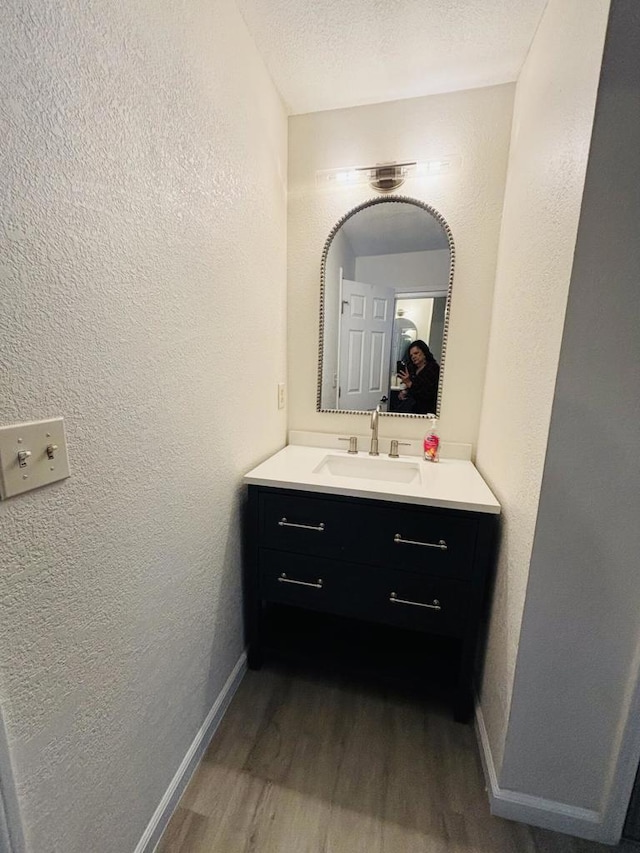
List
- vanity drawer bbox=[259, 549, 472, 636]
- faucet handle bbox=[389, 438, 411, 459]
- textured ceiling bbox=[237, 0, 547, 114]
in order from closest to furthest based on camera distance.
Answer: textured ceiling bbox=[237, 0, 547, 114]
vanity drawer bbox=[259, 549, 472, 636]
faucet handle bbox=[389, 438, 411, 459]

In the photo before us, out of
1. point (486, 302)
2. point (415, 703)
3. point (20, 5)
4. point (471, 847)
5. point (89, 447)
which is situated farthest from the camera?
point (486, 302)

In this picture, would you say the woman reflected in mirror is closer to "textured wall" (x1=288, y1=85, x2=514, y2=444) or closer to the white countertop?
"textured wall" (x1=288, y1=85, x2=514, y2=444)

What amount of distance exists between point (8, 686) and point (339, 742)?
3.62 ft

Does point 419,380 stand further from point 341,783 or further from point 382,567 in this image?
point 341,783

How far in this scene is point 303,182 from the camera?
5.30 ft

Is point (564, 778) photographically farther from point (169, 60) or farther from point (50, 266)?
point (169, 60)

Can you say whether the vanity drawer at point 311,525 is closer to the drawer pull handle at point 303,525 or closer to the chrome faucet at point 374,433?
the drawer pull handle at point 303,525

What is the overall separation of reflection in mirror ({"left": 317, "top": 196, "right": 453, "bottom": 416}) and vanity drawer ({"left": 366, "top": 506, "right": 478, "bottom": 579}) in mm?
616

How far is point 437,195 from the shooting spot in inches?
59.0

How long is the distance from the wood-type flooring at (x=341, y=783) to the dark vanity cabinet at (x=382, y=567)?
148 mm

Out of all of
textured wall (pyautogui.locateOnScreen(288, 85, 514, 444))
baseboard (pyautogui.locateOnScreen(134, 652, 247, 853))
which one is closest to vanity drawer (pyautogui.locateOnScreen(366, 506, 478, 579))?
textured wall (pyautogui.locateOnScreen(288, 85, 514, 444))

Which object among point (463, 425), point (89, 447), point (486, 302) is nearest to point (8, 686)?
point (89, 447)

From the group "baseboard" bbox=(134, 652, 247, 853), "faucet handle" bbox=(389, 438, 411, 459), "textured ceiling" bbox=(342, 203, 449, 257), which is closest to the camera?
"baseboard" bbox=(134, 652, 247, 853)

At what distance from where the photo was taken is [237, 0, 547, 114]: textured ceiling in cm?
110
